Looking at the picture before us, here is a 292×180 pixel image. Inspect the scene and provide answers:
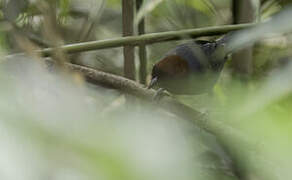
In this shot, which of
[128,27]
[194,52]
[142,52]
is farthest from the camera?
[194,52]

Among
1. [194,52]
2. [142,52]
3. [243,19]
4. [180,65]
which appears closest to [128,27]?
[142,52]

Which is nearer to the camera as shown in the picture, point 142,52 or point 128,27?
point 128,27

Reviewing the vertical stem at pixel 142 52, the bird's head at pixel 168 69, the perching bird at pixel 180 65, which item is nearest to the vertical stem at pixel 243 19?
the vertical stem at pixel 142 52

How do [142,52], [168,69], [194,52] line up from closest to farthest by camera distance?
[142,52] → [194,52] → [168,69]

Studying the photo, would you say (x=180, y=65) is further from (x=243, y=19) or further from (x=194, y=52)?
(x=243, y=19)

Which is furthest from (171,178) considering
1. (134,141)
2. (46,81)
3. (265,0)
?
(265,0)

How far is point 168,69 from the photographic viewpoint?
3.35 metres

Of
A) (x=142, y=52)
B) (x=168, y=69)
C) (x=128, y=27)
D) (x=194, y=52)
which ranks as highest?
(x=128, y=27)

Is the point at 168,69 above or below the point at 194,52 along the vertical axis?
below

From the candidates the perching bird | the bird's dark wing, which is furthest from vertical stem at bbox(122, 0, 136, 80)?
the bird's dark wing

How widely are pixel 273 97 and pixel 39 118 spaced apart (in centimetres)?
22

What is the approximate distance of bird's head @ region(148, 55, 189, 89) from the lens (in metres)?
3.29

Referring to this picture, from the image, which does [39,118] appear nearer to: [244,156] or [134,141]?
[134,141]

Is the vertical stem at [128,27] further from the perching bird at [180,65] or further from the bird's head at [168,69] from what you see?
the bird's head at [168,69]
